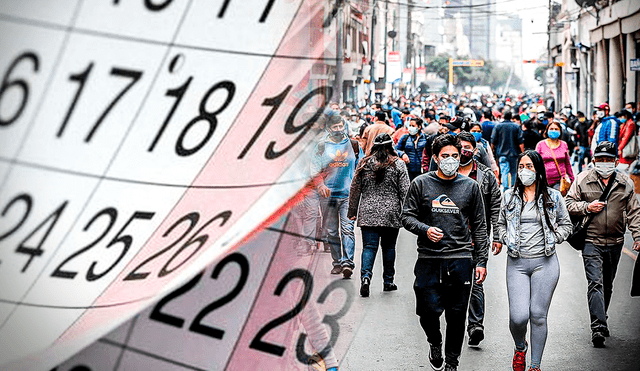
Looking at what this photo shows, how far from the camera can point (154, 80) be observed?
214 centimetres

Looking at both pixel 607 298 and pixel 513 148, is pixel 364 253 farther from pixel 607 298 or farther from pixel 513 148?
pixel 513 148

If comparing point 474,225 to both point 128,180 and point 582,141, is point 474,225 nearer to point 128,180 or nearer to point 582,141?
point 128,180

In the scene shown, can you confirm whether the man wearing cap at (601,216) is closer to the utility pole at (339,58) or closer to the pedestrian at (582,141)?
the utility pole at (339,58)

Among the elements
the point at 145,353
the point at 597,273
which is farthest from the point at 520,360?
the point at 145,353

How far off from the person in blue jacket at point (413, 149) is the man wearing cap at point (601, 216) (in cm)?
665

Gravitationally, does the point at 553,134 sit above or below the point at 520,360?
above

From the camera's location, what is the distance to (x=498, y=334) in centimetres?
761

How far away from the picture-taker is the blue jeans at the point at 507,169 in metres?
16.8

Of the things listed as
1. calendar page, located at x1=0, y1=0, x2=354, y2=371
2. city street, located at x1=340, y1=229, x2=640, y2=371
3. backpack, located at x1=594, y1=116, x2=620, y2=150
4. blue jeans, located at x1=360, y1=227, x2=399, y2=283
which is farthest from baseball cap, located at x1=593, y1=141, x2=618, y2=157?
backpack, located at x1=594, y1=116, x2=620, y2=150

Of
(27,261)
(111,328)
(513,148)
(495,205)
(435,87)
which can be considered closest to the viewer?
(27,261)

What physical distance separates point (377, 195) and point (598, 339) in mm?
2610

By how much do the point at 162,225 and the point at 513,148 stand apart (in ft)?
49.6

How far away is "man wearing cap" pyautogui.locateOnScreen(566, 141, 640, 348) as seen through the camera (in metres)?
7.11

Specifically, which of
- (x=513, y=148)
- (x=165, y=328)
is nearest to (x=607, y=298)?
(x=165, y=328)
